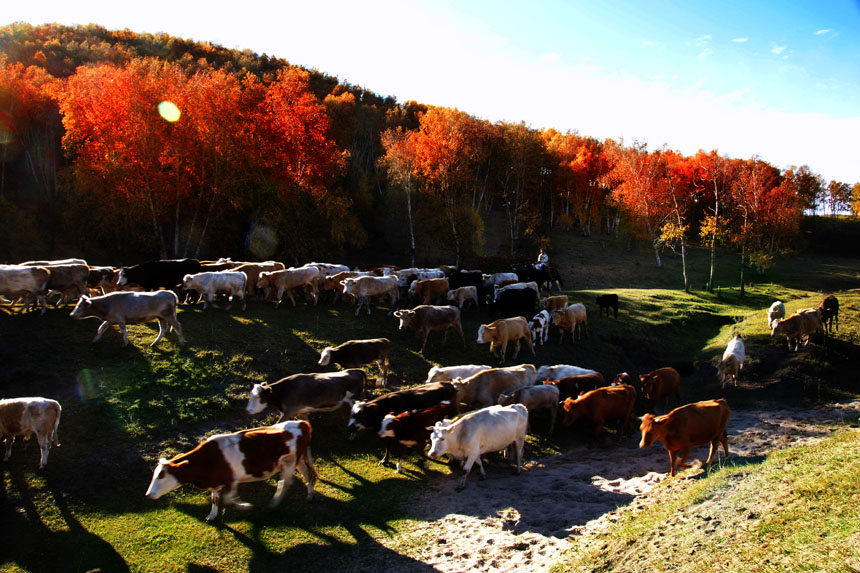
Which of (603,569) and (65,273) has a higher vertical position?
(65,273)

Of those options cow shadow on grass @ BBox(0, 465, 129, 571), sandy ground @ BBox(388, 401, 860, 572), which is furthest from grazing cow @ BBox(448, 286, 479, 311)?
cow shadow on grass @ BBox(0, 465, 129, 571)

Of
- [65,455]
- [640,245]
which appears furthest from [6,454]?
[640,245]

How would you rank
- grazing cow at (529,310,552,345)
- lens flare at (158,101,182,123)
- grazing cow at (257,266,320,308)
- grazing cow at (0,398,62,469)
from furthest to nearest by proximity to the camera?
lens flare at (158,101,182,123) → grazing cow at (257,266,320,308) → grazing cow at (529,310,552,345) → grazing cow at (0,398,62,469)

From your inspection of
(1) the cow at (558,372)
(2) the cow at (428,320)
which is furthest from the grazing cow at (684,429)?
(2) the cow at (428,320)

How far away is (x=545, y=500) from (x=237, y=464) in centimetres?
589

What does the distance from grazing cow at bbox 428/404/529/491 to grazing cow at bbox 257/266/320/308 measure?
11952 millimetres

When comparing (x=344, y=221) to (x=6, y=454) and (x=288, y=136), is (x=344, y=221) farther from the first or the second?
(x=6, y=454)

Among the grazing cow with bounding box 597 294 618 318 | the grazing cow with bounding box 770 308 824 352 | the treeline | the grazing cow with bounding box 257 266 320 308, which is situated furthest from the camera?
the treeline

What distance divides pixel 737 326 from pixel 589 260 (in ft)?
87.2

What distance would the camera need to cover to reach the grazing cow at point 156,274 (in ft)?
67.7

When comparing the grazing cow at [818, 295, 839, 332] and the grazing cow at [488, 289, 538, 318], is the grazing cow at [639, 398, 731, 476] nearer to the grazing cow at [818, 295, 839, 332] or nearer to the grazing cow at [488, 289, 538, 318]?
the grazing cow at [488, 289, 538, 318]

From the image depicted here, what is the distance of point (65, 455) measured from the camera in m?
10.4

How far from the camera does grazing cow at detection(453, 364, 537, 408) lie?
14484mm

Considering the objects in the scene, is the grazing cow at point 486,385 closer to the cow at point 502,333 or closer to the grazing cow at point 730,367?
the cow at point 502,333
